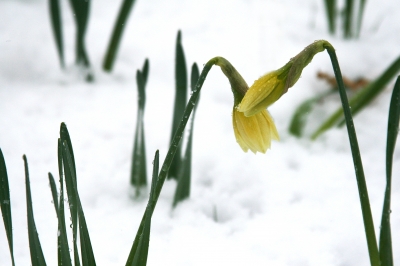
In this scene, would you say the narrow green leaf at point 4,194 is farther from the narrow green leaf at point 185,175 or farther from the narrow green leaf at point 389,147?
the narrow green leaf at point 389,147

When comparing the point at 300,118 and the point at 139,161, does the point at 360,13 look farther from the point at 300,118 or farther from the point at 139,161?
the point at 139,161

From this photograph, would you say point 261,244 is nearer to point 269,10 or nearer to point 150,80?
point 150,80

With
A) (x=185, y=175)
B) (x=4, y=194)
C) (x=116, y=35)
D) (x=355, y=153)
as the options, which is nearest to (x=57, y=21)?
(x=116, y=35)

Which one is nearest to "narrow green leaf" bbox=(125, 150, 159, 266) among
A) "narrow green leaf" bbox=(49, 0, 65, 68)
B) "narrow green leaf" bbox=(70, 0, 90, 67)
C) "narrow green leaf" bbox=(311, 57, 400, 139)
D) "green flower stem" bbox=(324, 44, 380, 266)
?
"green flower stem" bbox=(324, 44, 380, 266)

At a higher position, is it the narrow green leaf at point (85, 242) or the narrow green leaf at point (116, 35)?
the narrow green leaf at point (116, 35)

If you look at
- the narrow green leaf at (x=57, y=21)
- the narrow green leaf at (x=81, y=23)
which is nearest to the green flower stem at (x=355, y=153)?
the narrow green leaf at (x=81, y=23)

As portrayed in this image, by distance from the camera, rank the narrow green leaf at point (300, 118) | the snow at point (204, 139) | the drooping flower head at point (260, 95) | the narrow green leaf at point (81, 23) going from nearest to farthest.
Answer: the drooping flower head at point (260, 95) → the snow at point (204, 139) → the narrow green leaf at point (300, 118) → the narrow green leaf at point (81, 23)
